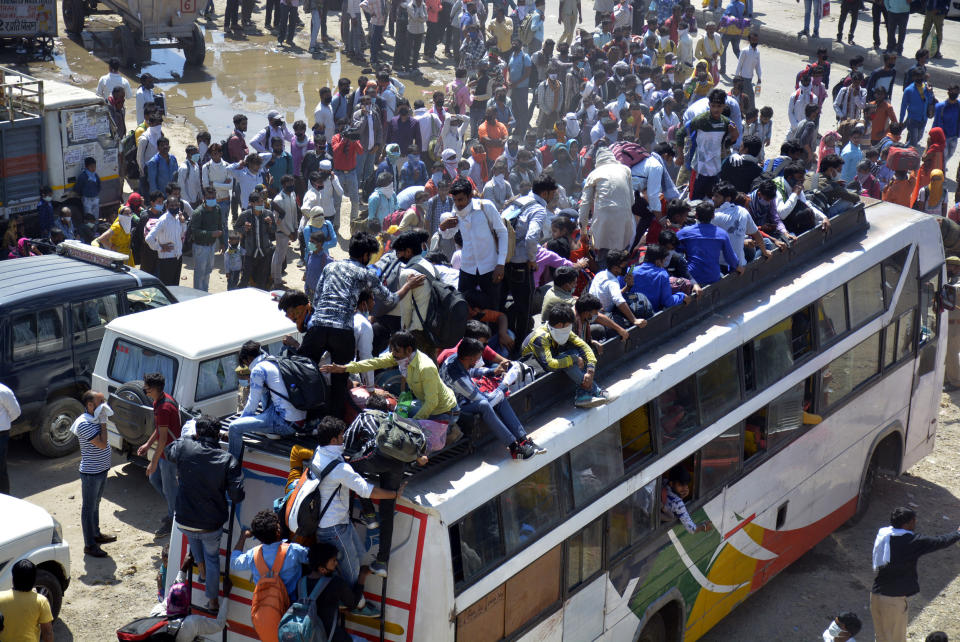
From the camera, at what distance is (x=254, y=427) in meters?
6.66

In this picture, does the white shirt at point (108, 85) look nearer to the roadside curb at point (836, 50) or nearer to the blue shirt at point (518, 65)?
the blue shirt at point (518, 65)

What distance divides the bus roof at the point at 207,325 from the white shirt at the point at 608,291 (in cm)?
384

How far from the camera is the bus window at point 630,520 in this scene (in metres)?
7.42

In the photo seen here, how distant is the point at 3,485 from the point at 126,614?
1.95m

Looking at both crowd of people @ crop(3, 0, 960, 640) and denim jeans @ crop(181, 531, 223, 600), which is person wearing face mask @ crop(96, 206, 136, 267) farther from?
denim jeans @ crop(181, 531, 223, 600)

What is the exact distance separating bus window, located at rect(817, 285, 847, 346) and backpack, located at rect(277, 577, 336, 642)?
203 inches

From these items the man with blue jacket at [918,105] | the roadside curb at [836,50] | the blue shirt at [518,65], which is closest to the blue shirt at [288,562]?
the blue shirt at [518,65]

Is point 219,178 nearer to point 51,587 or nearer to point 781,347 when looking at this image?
point 51,587

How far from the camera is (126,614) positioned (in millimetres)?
9141

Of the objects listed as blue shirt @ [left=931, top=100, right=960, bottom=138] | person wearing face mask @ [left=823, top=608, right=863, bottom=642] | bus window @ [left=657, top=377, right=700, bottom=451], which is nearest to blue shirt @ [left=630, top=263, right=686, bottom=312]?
bus window @ [left=657, top=377, right=700, bottom=451]

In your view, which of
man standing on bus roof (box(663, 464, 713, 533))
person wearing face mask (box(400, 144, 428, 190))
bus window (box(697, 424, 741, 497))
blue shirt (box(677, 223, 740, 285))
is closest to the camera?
man standing on bus roof (box(663, 464, 713, 533))

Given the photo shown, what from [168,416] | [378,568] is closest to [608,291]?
[378,568]

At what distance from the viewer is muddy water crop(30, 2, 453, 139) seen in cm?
2253

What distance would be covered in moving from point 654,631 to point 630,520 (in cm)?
118
